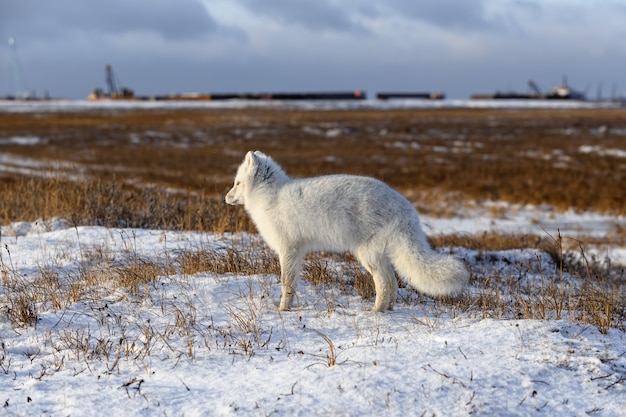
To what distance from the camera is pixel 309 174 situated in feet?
77.8

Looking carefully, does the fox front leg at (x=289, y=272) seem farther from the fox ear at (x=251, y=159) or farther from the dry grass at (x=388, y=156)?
the dry grass at (x=388, y=156)

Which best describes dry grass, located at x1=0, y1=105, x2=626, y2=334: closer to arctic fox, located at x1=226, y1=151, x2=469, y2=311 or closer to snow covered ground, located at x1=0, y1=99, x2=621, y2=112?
arctic fox, located at x1=226, y1=151, x2=469, y2=311

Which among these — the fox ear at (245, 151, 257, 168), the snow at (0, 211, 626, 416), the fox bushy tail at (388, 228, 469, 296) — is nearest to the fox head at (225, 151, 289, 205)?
the fox ear at (245, 151, 257, 168)

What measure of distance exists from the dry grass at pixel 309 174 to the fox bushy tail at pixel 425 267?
0.69 m

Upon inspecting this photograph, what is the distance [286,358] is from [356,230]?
1524mm

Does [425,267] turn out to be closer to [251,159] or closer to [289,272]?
[289,272]

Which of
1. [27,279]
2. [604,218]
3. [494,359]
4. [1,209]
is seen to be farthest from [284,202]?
→ [604,218]

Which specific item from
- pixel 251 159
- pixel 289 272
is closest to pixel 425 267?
pixel 289 272

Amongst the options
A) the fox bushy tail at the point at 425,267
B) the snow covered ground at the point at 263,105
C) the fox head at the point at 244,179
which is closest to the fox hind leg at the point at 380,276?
the fox bushy tail at the point at 425,267

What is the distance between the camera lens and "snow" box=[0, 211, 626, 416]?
11.9 feet

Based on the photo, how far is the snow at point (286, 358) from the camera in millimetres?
3637

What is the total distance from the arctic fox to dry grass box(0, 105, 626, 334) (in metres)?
0.60

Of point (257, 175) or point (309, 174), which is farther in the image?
point (309, 174)

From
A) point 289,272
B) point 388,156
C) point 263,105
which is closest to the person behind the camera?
point 289,272
